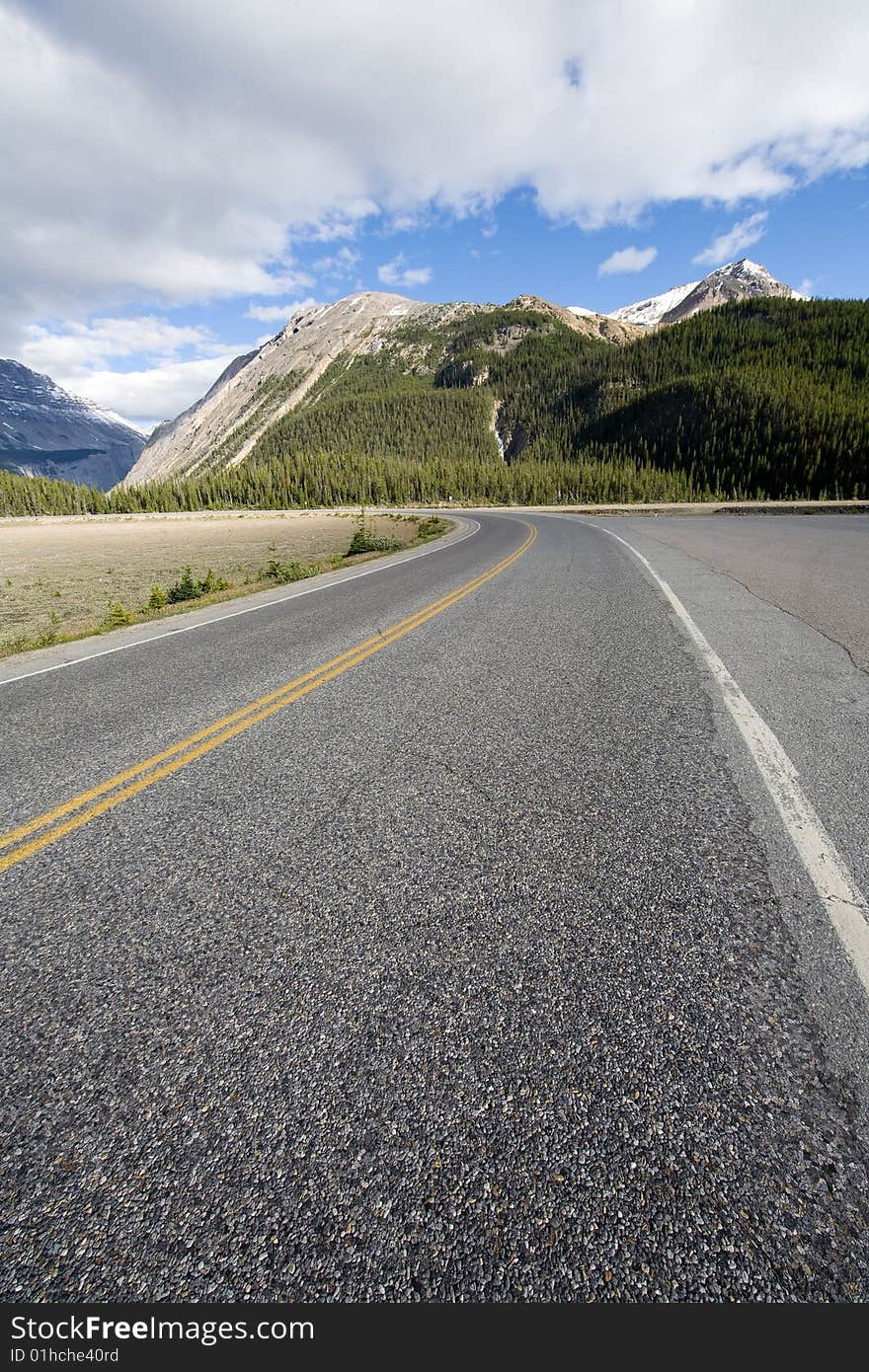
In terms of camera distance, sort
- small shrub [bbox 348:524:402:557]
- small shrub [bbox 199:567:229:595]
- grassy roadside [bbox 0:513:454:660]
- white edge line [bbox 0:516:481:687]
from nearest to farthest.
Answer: white edge line [bbox 0:516:481:687] → grassy roadside [bbox 0:513:454:660] → small shrub [bbox 199:567:229:595] → small shrub [bbox 348:524:402:557]

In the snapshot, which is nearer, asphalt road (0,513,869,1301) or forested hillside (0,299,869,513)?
asphalt road (0,513,869,1301)

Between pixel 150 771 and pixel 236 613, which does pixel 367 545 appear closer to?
pixel 236 613

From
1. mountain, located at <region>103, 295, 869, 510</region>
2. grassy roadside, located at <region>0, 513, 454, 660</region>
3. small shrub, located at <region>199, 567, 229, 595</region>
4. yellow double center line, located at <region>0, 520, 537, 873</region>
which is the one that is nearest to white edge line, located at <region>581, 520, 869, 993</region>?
yellow double center line, located at <region>0, 520, 537, 873</region>

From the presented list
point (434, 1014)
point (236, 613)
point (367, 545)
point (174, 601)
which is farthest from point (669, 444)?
point (434, 1014)

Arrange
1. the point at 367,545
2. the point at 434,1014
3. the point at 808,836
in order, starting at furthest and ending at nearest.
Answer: the point at 367,545 → the point at 808,836 → the point at 434,1014

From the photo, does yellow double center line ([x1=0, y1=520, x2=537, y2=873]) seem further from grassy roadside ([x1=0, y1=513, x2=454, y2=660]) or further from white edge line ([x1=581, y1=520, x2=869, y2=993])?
grassy roadside ([x1=0, y1=513, x2=454, y2=660])

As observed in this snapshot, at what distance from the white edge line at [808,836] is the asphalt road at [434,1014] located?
0.07m

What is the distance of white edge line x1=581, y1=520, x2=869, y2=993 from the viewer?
2.49 m

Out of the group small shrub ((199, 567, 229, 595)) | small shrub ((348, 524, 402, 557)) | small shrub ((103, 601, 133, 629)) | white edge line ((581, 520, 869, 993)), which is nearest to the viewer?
white edge line ((581, 520, 869, 993))

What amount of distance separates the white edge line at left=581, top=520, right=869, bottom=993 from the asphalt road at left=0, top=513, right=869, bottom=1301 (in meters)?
0.07

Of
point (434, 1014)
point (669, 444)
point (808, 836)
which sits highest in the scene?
point (669, 444)

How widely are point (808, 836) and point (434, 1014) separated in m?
2.36

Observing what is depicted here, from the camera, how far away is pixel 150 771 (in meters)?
4.29

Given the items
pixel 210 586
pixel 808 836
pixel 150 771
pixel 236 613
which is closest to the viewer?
pixel 808 836
